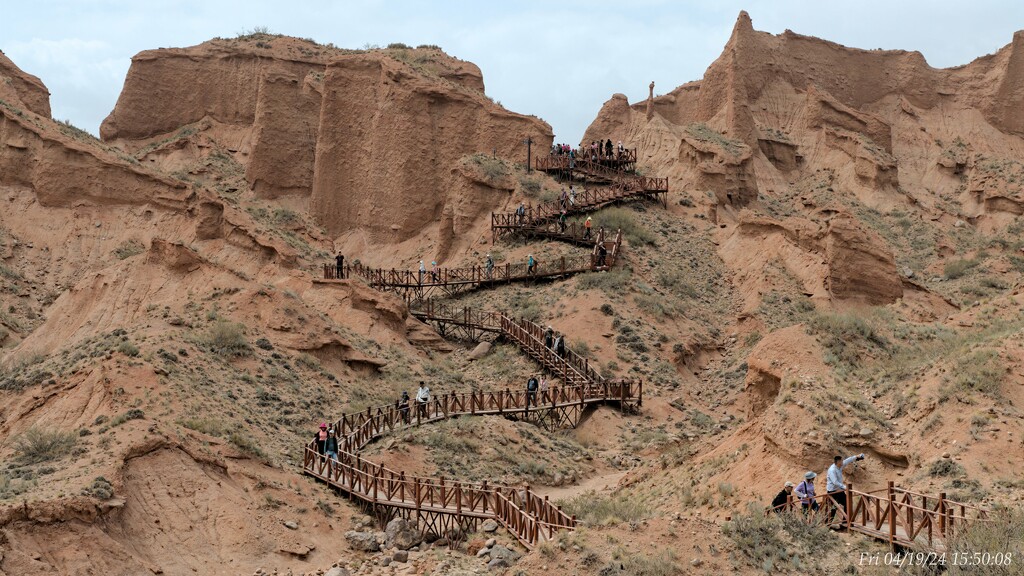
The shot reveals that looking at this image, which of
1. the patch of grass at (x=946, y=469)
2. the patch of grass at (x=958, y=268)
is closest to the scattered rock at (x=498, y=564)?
the patch of grass at (x=946, y=469)

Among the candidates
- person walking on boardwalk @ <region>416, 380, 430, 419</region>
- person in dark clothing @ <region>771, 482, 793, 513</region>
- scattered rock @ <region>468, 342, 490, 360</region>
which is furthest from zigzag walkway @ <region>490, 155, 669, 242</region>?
person in dark clothing @ <region>771, 482, 793, 513</region>

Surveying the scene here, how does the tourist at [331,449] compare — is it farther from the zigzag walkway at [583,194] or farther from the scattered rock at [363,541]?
the zigzag walkway at [583,194]

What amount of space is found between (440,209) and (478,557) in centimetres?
3405

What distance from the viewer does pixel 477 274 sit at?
49.3m

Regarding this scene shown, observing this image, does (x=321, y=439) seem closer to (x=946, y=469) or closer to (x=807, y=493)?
(x=807, y=493)

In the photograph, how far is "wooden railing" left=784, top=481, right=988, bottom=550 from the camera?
1791 centimetres

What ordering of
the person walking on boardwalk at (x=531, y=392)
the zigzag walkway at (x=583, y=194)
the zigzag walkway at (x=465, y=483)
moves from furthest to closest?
the zigzag walkway at (x=583, y=194), the person walking on boardwalk at (x=531, y=392), the zigzag walkway at (x=465, y=483)

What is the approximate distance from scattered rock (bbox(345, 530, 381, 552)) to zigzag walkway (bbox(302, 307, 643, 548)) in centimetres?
108

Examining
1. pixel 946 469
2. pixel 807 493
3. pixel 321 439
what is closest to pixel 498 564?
pixel 807 493

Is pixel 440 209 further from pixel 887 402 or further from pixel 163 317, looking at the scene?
pixel 887 402

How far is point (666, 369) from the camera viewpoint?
41438 millimetres

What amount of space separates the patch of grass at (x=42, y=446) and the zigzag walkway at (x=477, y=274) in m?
20.9

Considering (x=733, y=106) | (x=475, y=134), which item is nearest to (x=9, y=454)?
(x=475, y=134)

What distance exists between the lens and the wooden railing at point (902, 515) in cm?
1791
